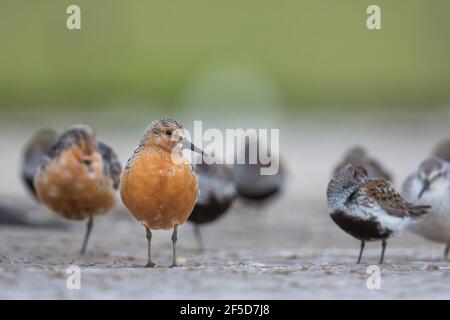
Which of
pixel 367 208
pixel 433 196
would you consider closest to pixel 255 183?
pixel 433 196

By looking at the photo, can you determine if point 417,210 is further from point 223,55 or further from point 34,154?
point 223,55

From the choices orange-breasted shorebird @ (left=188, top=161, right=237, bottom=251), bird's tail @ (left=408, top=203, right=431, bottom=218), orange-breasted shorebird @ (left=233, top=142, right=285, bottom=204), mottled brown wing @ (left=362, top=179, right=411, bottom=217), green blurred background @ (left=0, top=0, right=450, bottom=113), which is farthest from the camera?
green blurred background @ (left=0, top=0, right=450, bottom=113)

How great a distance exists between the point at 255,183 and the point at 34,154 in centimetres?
349

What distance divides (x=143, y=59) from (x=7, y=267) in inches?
1156

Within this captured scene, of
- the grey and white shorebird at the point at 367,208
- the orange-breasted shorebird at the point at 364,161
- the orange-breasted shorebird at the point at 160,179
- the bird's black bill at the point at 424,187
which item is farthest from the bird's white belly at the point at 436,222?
the orange-breasted shorebird at the point at 160,179

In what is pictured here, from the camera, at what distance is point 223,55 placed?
36562 millimetres

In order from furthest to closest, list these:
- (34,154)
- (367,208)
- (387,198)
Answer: (34,154), (387,198), (367,208)

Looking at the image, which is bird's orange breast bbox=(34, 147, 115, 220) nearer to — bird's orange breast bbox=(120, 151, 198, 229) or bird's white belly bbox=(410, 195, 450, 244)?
bird's orange breast bbox=(120, 151, 198, 229)

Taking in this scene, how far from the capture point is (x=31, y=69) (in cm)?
3669

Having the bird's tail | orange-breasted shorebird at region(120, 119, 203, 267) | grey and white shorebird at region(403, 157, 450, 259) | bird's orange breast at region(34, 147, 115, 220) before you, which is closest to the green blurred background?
grey and white shorebird at region(403, 157, 450, 259)

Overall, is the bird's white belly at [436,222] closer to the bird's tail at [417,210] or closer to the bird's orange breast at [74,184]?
the bird's tail at [417,210]

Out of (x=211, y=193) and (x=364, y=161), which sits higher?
(x=364, y=161)

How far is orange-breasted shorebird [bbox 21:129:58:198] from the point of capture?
558 inches

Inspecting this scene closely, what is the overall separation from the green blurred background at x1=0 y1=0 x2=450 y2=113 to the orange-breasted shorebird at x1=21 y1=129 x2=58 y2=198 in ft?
66.5
